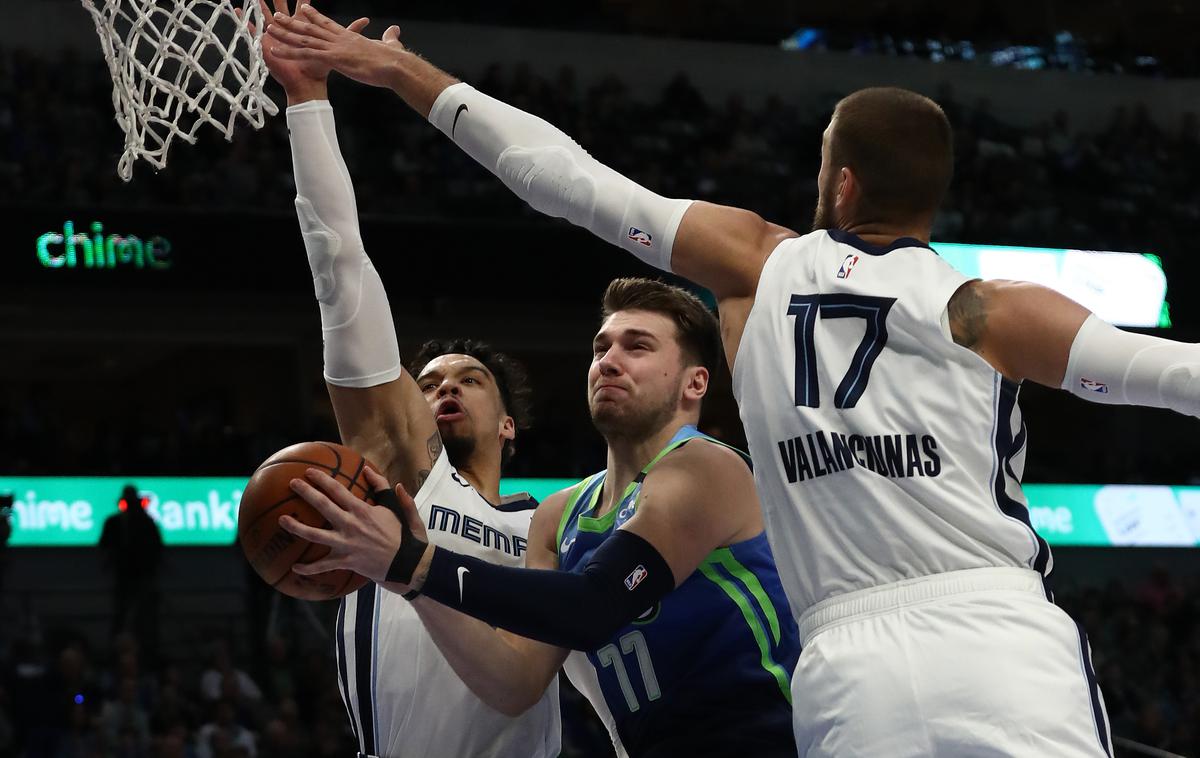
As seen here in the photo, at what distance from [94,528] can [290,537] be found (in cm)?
1340

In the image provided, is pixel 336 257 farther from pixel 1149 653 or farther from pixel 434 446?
pixel 1149 653

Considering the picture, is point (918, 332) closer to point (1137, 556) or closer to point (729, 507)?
point (729, 507)

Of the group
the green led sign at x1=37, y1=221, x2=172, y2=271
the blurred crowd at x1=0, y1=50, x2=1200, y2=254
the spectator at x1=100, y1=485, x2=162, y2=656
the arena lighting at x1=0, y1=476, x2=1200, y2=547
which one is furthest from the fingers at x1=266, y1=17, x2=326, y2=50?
the green led sign at x1=37, y1=221, x2=172, y2=271

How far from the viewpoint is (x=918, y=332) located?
8.95ft

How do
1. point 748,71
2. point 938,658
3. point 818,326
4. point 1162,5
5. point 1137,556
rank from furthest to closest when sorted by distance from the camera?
point 1162,5 → point 748,71 → point 1137,556 → point 818,326 → point 938,658

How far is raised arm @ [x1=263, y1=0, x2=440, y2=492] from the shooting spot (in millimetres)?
4039

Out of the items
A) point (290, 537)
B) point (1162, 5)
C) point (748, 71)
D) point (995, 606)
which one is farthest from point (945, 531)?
point (1162, 5)

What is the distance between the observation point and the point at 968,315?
2.69 meters

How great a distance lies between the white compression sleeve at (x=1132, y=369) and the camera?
96.7 inches

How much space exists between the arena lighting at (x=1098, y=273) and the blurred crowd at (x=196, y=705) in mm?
5510

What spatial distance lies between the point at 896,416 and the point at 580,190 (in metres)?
0.81

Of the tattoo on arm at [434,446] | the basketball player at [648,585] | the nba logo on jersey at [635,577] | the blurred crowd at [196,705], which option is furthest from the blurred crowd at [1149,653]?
the nba logo on jersey at [635,577]

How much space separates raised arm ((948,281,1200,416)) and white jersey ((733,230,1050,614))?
1.7 inches

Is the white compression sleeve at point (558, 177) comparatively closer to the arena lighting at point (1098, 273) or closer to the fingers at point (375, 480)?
the fingers at point (375, 480)
